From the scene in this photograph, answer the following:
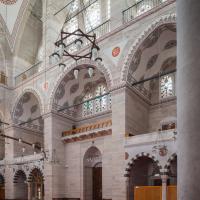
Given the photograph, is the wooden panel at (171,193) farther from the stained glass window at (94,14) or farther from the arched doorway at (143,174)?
the stained glass window at (94,14)

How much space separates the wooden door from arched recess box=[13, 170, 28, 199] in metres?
5.13

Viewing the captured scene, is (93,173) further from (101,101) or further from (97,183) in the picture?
(101,101)

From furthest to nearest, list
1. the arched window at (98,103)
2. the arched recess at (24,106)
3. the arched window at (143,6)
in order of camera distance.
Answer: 1. the arched recess at (24,106)
2. the arched window at (98,103)
3. the arched window at (143,6)

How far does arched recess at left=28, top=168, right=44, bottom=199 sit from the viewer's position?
657 inches

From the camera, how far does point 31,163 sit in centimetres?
1628

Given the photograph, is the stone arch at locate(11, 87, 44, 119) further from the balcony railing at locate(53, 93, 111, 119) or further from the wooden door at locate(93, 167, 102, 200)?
the wooden door at locate(93, 167, 102, 200)

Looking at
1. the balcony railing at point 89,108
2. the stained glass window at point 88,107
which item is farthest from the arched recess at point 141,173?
the stained glass window at point 88,107

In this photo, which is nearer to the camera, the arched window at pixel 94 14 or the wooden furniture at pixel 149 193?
the wooden furniture at pixel 149 193

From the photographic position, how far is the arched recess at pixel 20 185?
17.4 m

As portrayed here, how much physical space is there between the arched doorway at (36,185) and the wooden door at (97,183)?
3.43 m

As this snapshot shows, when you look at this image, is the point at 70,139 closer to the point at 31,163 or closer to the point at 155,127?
the point at 31,163

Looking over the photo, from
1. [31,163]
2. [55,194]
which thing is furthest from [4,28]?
[55,194]

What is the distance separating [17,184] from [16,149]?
82.6 inches

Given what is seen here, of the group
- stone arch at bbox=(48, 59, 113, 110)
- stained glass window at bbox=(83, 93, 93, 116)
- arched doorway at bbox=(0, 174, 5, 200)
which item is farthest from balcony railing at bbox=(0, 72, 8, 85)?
arched doorway at bbox=(0, 174, 5, 200)
